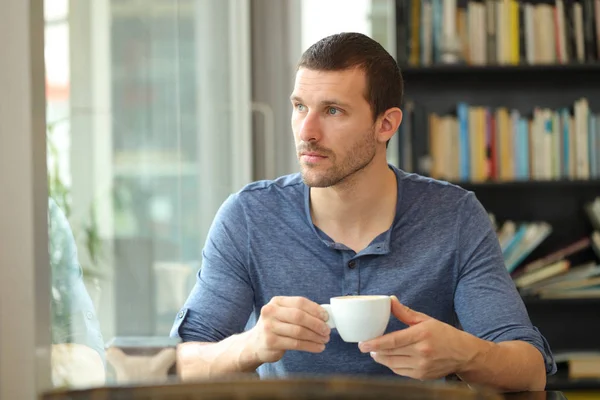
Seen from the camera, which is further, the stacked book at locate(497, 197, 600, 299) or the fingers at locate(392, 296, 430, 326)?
the stacked book at locate(497, 197, 600, 299)

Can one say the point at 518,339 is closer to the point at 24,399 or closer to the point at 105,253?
the point at 105,253

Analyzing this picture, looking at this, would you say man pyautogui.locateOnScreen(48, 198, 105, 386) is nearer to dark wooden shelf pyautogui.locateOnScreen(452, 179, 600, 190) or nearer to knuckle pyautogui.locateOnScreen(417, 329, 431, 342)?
knuckle pyautogui.locateOnScreen(417, 329, 431, 342)

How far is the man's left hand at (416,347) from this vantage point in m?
1.28

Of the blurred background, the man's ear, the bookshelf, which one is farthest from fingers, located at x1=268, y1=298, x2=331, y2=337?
the bookshelf

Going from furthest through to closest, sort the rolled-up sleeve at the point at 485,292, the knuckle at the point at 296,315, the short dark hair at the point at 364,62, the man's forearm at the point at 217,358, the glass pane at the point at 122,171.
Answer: the short dark hair at the point at 364,62, the rolled-up sleeve at the point at 485,292, the man's forearm at the point at 217,358, the knuckle at the point at 296,315, the glass pane at the point at 122,171

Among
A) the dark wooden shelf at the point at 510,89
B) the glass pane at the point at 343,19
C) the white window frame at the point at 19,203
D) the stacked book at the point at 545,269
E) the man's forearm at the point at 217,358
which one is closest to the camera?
the white window frame at the point at 19,203

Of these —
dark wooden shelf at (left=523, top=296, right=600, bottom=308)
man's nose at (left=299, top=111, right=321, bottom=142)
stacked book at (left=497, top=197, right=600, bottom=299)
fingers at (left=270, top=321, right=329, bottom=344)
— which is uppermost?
man's nose at (left=299, top=111, right=321, bottom=142)

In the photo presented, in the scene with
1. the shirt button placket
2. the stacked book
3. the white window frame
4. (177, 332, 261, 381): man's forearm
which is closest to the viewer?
the white window frame

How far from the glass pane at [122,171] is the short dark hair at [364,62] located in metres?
0.34

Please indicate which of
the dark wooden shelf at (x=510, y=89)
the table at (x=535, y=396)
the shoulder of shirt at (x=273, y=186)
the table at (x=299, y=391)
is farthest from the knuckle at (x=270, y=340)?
the dark wooden shelf at (x=510, y=89)

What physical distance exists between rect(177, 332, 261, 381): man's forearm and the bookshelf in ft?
6.52

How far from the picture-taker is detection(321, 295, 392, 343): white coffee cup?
3.97ft

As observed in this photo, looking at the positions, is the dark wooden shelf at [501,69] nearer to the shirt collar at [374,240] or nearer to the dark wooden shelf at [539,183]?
the dark wooden shelf at [539,183]

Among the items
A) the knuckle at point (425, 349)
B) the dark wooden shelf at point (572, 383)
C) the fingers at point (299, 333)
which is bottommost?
the dark wooden shelf at point (572, 383)
